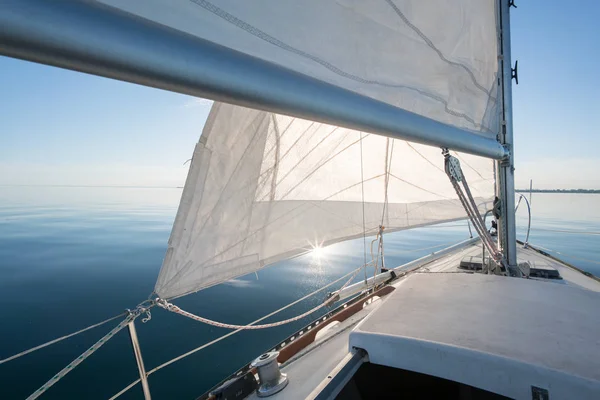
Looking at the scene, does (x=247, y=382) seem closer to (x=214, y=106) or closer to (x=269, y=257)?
(x=269, y=257)

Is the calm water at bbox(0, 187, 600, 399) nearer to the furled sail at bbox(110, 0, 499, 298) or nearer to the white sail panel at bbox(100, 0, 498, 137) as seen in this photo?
the furled sail at bbox(110, 0, 499, 298)

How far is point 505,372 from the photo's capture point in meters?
1.18

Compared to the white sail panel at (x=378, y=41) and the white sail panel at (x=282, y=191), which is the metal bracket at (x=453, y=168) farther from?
the white sail panel at (x=282, y=191)

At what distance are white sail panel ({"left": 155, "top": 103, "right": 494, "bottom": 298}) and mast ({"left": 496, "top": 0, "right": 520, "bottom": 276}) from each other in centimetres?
112

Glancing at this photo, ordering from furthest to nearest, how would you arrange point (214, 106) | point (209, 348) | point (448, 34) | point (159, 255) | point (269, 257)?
point (159, 255) → point (209, 348) → point (269, 257) → point (214, 106) → point (448, 34)

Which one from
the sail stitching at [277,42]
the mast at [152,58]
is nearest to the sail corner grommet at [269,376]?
the mast at [152,58]

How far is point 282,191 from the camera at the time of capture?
2.95 m

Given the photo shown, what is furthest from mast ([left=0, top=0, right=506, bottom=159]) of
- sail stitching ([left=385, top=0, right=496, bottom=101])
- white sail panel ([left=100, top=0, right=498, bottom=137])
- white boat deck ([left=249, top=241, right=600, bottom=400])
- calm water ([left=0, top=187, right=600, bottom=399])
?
calm water ([left=0, top=187, right=600, bottom=399])

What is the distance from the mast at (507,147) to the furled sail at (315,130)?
1.05 feet

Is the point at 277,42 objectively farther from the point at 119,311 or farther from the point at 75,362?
the point at 119,311

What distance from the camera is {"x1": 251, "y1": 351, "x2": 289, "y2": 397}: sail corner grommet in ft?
5.62

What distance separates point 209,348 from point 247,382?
3609 millimetres

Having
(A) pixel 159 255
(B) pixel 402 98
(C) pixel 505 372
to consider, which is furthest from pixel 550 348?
(A) pixel 159 255

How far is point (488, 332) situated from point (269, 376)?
1248mm
